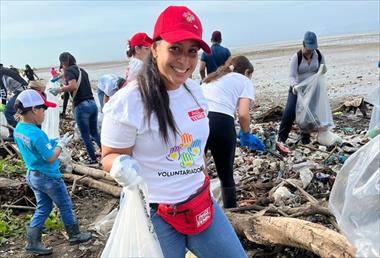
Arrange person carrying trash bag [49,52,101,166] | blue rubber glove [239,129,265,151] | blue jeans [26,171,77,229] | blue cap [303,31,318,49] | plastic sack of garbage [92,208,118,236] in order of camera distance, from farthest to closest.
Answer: person carrying trash bag [49,52,101,166] → blue cap [303,31,318,49] → blue rubber glove [239,129,265,151] → plastic sack of garbage [92,208,118,236] → blue jeans [26,171,77,229]

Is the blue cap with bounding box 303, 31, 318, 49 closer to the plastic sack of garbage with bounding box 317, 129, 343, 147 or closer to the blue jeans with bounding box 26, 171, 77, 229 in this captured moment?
the plastic sack of garbage with bounding box 317, 129, 343, 147

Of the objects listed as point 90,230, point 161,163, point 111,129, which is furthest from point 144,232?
point 90,230

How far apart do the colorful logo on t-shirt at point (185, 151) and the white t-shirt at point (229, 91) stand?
1.85 m

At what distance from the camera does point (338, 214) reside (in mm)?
2342

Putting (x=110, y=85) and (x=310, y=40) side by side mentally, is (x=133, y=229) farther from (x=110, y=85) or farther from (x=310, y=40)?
(x=310, y=40)

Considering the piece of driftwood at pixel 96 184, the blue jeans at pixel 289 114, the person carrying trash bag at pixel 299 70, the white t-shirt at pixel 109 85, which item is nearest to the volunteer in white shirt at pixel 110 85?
the white t-shirt at pixel 109 85

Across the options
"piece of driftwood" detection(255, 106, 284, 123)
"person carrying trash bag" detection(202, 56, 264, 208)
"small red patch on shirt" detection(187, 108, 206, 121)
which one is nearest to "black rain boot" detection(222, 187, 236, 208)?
"person carrying trash bag" detection(202, 56, 264, 208)

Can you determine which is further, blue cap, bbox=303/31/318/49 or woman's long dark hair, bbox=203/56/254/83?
blue cap, bbox=303/31/318/49

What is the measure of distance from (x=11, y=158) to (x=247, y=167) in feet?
12.2

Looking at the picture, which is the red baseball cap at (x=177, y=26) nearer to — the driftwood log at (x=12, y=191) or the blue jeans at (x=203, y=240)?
the blue jeans at (x=203, y=240)

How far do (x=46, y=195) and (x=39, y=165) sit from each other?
0.33 meters

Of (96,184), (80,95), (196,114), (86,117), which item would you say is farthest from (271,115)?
(196,114)

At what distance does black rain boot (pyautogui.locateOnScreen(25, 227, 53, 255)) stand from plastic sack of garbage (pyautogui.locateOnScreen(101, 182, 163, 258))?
225 cm

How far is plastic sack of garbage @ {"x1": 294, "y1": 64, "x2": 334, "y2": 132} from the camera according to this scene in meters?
6.56
